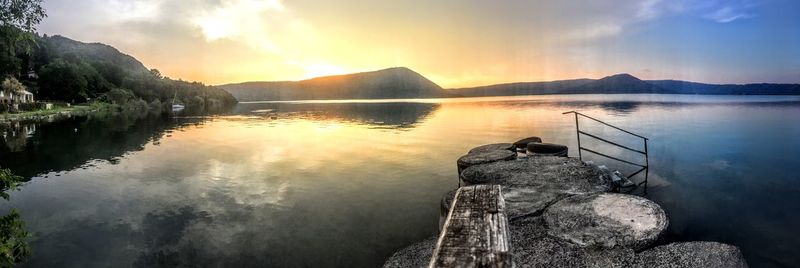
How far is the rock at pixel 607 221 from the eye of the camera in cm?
948

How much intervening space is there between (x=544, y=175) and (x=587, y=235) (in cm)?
584

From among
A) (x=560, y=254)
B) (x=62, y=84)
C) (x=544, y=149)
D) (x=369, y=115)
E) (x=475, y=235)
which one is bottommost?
(x=560, y=254)

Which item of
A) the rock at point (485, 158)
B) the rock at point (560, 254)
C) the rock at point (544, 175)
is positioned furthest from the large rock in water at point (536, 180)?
the rock at point (560, 254)

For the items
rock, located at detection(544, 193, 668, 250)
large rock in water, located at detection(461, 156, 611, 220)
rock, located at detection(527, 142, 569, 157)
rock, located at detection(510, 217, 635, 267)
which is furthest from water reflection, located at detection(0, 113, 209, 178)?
rock, located at detection(527, 142, 569, 157)

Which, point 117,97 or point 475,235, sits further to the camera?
point 117,97

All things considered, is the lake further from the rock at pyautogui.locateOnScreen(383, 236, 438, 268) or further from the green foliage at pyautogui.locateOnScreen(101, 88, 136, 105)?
the green foliage at pyautogui.locateOnScreen(101, 88, 136, 105)

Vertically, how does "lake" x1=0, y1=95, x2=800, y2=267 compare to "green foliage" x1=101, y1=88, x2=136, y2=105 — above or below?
below

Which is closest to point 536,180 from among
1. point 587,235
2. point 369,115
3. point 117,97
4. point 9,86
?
point 587,235

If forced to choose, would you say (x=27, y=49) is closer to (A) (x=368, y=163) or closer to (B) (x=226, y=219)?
(B) (x=226, y=219)

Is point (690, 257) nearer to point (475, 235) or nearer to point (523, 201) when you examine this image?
point (523, 201)

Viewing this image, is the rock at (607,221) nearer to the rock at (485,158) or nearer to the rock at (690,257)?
the rock at (690,257)

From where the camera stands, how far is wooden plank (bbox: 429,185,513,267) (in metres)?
1.94

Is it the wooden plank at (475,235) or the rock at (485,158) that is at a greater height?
the wooden plank at (475,235)

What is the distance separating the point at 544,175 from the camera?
15383mm
